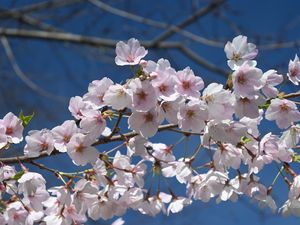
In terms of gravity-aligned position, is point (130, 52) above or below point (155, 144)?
above

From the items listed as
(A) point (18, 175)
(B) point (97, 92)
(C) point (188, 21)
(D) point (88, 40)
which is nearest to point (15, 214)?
(A) point (18, 175)

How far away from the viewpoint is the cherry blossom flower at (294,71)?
0.96 meters

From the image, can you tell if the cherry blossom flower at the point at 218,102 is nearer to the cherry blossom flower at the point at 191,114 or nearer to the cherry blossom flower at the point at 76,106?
the cherry blossom flower at the point at 191,114

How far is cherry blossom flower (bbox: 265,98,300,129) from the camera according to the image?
2.97 ft

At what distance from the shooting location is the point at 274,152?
3.35 feet

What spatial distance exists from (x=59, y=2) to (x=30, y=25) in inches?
11.0

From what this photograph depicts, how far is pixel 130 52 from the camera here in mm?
912

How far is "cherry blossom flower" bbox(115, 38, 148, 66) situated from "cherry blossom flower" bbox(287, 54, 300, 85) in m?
0.28

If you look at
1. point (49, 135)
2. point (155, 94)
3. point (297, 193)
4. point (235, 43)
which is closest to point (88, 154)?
point (49, 135)

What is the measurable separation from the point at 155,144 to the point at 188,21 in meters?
2.68

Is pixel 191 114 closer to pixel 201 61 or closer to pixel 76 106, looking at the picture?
pixel 76 106

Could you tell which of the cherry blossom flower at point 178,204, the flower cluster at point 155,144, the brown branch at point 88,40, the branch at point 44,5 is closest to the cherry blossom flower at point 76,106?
the flower cluster at point 155,144

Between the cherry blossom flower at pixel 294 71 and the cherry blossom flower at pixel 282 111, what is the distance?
2.3 inches

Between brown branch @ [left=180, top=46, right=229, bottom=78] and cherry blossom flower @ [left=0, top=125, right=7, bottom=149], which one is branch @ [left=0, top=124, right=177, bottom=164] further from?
brown branch @ [left=180, top=46, right=229, bottom=78]
